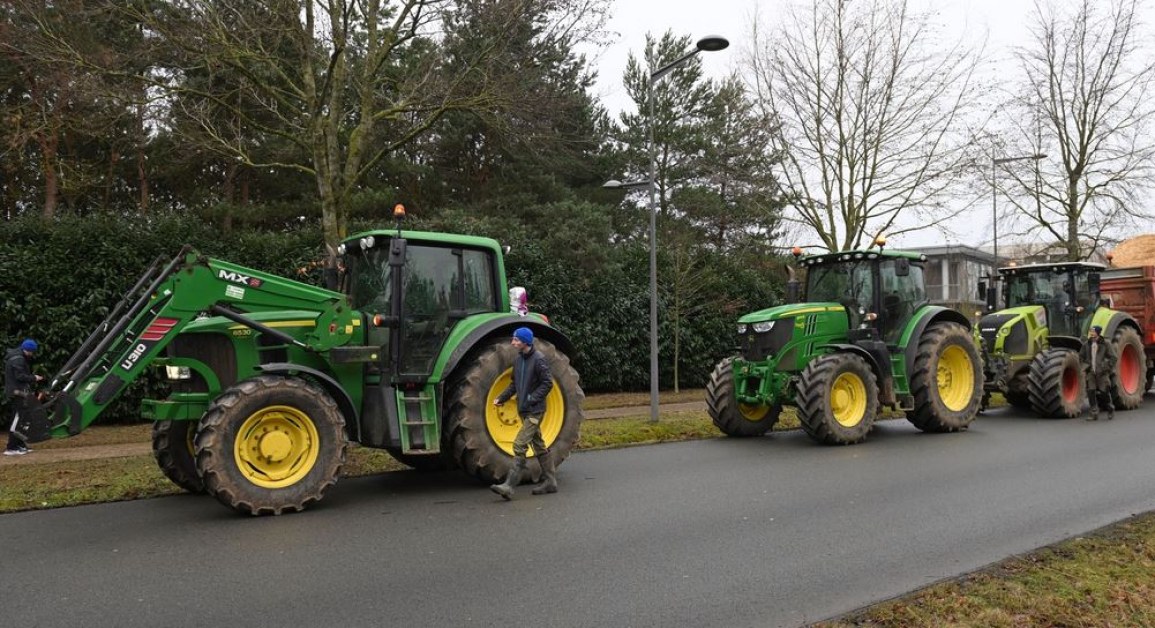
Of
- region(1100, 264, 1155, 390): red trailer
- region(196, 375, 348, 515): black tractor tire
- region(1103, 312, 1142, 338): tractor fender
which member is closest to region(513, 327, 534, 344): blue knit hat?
region(196, 375, 348, 515): black tractor tire

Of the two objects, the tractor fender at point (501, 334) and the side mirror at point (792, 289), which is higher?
the side mirror at point (792, 289)

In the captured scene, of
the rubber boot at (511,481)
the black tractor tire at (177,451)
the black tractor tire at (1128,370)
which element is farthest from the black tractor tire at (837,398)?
the black tractor tire at (177,451)

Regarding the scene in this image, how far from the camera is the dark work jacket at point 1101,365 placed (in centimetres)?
1407

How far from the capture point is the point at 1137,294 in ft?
57.5

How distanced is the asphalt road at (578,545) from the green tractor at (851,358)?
5.34 feet

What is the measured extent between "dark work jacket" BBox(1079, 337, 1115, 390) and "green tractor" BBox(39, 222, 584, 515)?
9.88m

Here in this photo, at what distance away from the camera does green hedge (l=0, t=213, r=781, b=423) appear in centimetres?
1330

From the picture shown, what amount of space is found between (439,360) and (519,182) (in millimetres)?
16449

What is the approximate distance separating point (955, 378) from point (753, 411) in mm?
3345

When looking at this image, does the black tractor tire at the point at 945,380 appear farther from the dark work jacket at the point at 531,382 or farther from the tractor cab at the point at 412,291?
the tractor cab at the point at 412,291

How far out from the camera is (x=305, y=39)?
42.1ft

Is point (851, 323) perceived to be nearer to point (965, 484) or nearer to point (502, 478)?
point (965, 484)

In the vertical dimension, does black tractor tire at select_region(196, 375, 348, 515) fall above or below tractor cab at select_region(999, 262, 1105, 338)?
below

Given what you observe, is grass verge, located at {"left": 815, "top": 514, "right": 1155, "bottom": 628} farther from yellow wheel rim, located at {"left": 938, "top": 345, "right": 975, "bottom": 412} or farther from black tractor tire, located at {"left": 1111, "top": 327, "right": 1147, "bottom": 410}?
black tractor tire, located at {"left": 1111, "top": 327, "right": 1147, "bottom": 410}
